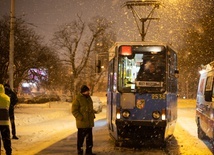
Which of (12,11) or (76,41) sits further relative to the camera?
(76,41)

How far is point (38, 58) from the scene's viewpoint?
105 ft

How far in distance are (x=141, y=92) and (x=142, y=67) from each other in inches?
29.3

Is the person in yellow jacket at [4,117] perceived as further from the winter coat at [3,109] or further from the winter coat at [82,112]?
the winter coat at [82,112]

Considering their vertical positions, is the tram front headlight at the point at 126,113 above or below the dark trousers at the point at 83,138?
above

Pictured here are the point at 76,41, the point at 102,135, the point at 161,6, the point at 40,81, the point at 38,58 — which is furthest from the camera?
the point at 76,41

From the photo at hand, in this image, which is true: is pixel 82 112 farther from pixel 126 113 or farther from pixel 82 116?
pixel 126 113

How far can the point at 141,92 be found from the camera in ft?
39.1

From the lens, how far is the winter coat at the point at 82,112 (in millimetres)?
10867

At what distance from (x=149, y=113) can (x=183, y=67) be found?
33.0m

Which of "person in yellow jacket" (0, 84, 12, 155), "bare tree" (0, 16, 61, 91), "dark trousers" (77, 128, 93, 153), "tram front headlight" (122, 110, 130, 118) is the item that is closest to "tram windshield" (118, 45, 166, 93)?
"tram front headlight" (122, 110, 130, 118)

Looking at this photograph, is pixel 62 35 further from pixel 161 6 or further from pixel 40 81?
pixel 161 6

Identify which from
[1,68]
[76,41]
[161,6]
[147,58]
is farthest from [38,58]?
[147,58]

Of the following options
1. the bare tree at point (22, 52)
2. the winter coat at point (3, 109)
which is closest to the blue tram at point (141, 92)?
the winter coat at point (3, 109)

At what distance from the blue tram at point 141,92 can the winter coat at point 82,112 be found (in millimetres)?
1104
